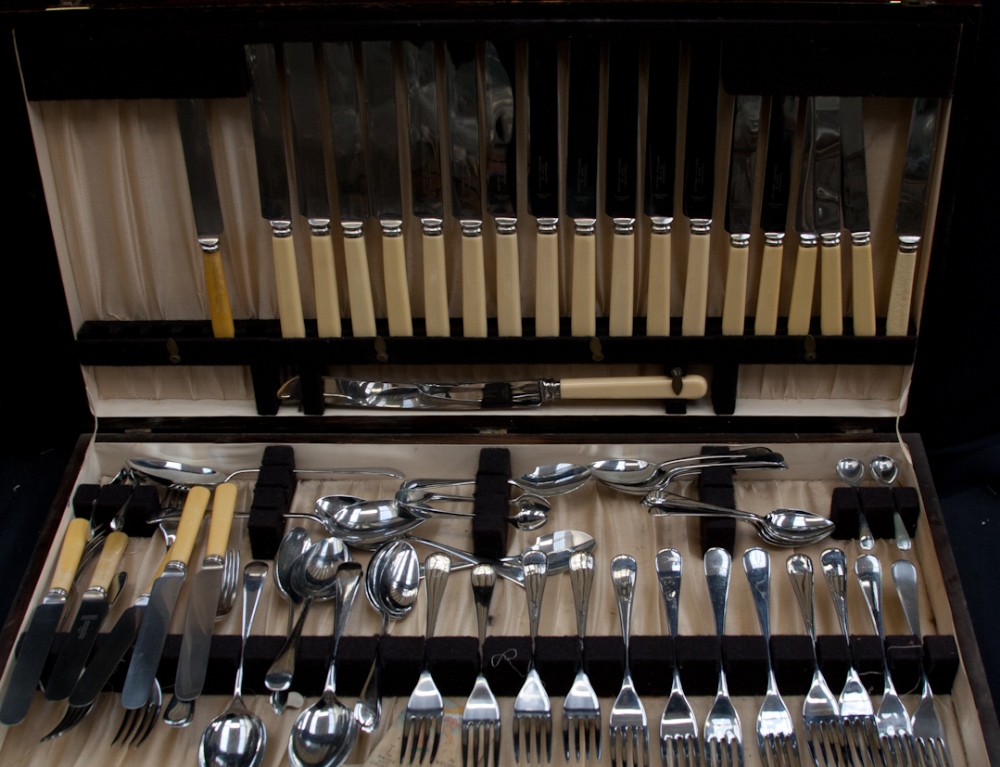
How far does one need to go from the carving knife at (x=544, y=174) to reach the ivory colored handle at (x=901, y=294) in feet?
1.33

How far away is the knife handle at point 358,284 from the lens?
113 cm

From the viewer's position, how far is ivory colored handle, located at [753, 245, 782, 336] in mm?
1129

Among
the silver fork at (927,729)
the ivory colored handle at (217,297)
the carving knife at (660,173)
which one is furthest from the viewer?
the ivory colored handle at (217,297)

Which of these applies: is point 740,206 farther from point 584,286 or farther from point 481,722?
point 481,722

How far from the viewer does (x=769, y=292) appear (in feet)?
3.77

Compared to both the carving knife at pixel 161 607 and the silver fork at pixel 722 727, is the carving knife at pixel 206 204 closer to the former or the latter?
the carving knife at pixel 161 607

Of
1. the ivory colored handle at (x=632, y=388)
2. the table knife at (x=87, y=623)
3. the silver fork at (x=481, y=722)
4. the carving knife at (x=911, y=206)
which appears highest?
the carving knife at (x=911, y=206)

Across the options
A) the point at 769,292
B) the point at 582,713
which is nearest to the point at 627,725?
the point at 582,713

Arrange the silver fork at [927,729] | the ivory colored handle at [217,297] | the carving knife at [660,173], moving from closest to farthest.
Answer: the silver fork at [927,729] < the carving knife at [660,173] < the ivory colored handle at [217,297]

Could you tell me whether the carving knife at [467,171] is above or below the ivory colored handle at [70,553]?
above

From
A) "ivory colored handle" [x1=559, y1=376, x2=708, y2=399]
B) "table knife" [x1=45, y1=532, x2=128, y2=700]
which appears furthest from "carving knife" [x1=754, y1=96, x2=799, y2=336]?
"table knife" [x1=45, y1=532, x2=128, y2=700]

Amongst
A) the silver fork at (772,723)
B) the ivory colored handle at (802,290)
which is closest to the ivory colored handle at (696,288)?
the ivory colored handle at (802,290)

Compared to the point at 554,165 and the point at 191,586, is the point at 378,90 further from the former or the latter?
the point at 191,586

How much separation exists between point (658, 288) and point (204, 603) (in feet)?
2.08
